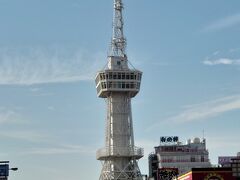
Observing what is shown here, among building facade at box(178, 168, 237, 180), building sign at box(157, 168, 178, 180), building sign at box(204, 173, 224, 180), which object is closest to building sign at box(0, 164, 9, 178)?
building facade at box(178, 168, 237, 180)

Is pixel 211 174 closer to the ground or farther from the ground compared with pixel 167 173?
closer to the ground

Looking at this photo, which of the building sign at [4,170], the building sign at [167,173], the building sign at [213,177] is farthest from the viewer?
the building sign at [167,173]

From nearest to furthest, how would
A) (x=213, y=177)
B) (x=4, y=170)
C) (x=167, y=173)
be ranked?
1. (x=213, y=177)
2. (x=4, y=170)
3. (x=167, y=173)

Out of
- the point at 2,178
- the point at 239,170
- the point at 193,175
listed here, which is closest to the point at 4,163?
the point at 2,178

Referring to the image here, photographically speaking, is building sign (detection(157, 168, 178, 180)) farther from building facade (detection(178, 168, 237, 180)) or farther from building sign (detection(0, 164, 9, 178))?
building sign (detection(0, 164, 9, 178))

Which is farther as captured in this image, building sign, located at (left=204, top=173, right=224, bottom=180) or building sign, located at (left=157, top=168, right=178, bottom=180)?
building sign, located at (left=157, top=168, right=178, bottom=180)

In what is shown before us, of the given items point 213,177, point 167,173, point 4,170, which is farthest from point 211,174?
point 167,173

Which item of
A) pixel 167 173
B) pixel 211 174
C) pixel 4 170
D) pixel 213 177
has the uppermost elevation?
pixel 167 173

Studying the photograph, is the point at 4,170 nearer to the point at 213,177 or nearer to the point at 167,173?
the point at 213,177

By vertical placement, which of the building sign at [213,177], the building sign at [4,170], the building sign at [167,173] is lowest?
the building sign at [213,177]

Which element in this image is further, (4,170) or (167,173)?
(167,173)

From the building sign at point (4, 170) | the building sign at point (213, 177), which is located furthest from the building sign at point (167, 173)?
the building sign at point (4, 170)

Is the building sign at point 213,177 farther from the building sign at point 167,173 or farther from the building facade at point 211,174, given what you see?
the building sign at point 167,173

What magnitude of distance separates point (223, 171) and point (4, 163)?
4552 cm
